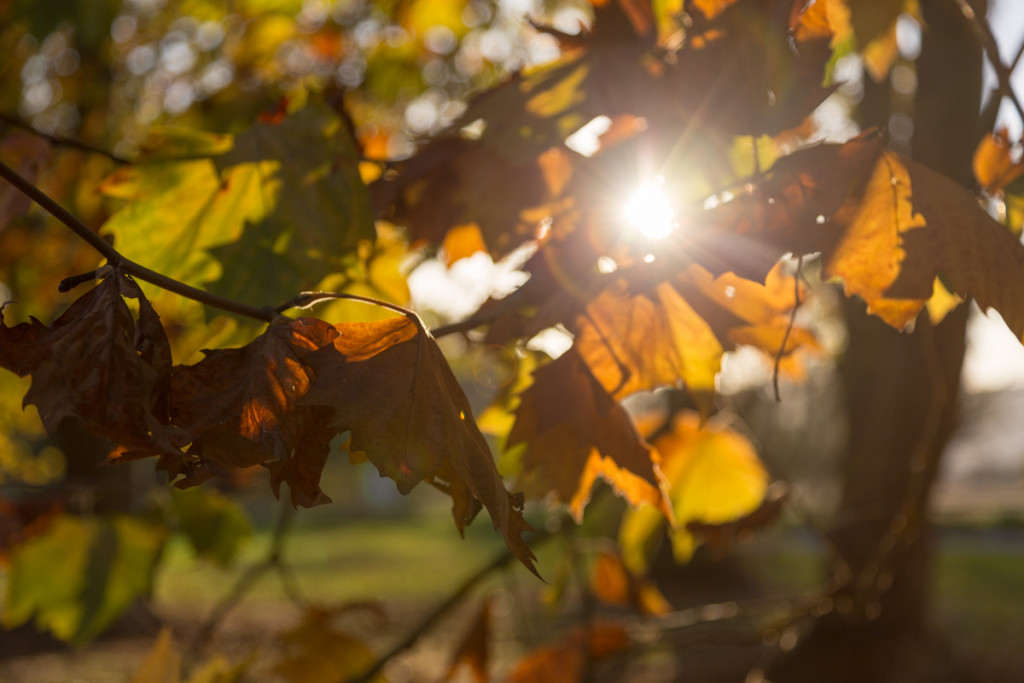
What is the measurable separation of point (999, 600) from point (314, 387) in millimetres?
10971

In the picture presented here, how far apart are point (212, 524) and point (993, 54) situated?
2.36 metres

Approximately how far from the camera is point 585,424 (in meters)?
1.18

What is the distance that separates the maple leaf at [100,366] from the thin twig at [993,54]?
113 cm

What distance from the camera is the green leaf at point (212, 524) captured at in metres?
2.45

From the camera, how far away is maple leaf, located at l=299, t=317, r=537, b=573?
78 cm

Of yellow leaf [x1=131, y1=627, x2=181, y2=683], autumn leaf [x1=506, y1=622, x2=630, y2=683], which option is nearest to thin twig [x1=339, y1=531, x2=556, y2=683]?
autumn leaf [x1=506, y1=622, x2=630, y2=683]

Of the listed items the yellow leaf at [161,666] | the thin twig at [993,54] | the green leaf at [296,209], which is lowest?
the yellow leaf at [161,666]

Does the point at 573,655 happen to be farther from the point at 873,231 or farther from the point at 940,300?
the point at 873,231

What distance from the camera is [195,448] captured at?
0.75 m

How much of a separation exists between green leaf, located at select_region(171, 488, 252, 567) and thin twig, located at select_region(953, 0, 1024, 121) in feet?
7.42

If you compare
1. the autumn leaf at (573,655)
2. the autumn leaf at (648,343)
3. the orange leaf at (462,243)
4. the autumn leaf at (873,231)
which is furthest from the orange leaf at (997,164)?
the autumn leaf at (573,655)

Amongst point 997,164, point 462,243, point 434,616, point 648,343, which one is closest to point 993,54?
point 997,164

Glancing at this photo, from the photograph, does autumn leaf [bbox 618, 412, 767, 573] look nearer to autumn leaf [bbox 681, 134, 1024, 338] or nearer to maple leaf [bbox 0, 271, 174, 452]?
autumn leaf [bbox 681, 134, 1024, 338]

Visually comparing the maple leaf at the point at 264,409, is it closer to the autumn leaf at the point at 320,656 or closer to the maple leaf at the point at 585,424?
the maple leaf at the point at 585,424
